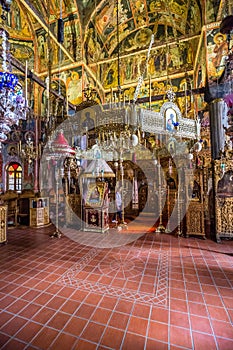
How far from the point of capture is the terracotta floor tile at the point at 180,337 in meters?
1.89

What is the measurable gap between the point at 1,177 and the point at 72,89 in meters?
8.31

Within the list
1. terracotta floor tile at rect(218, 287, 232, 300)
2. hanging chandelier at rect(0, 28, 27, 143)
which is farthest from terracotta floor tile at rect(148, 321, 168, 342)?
hanging chandelier at rect(0, 28, 27, 143)

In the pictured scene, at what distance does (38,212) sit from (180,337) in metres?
7.12

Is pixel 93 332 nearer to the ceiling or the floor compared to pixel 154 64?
nearer to the floor

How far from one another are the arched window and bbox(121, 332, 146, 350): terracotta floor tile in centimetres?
1369

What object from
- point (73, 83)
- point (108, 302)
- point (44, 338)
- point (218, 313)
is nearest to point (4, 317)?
point (44, 338)

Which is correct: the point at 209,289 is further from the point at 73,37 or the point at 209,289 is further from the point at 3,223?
the point at 73,37

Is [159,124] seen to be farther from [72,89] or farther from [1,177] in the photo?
[1,177]

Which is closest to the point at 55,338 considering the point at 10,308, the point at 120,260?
the point at 10,308

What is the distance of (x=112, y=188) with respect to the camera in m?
11.7

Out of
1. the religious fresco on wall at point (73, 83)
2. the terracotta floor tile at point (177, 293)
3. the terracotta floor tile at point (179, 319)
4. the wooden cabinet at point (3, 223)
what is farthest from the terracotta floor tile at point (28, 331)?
the religious fresco on wall at point (73, 83)

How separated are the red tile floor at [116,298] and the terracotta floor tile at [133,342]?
0.4 inches

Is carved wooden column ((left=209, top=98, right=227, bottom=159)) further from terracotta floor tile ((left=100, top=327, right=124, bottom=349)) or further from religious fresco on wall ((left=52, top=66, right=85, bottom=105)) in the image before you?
religious fresco on wall ((left=52, top=66, right=85, bottom=105))

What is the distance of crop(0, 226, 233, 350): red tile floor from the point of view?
1973 mm
